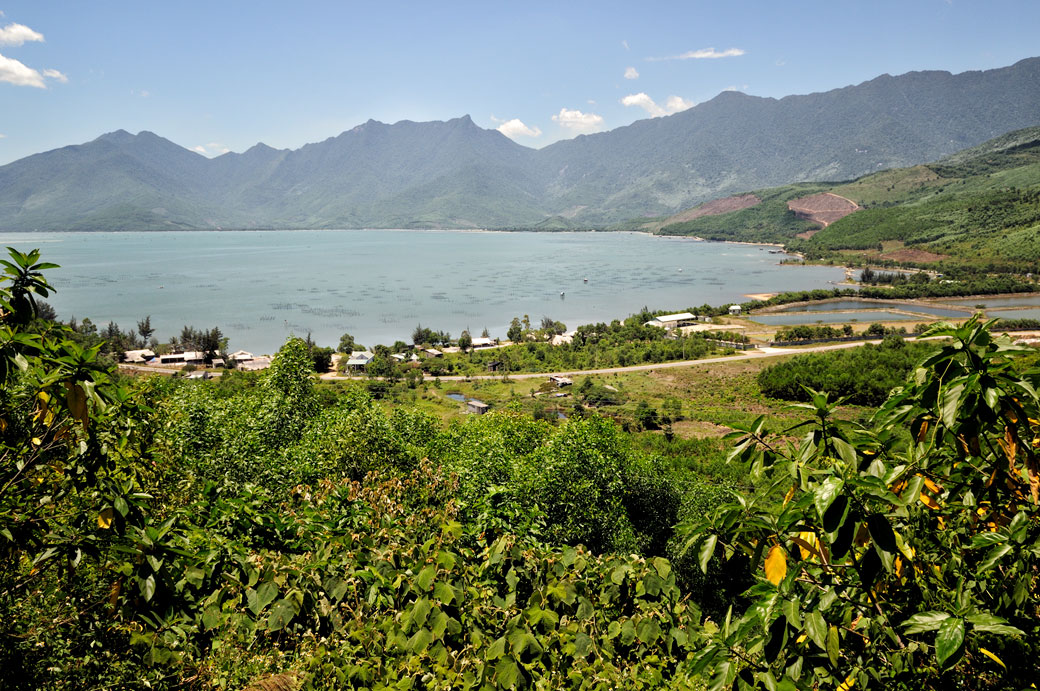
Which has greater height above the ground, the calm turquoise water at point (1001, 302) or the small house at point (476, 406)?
the calm turquoise water at point (1001, 302)

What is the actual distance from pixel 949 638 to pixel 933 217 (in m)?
146

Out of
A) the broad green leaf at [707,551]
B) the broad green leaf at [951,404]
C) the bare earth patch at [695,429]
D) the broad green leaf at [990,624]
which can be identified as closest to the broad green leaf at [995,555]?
the broad green leaf at [990,624]

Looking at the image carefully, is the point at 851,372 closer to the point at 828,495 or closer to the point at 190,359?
the point at 828,495

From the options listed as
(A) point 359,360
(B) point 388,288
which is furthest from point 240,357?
(B) point 388,288

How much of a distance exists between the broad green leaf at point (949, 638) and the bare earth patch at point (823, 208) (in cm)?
17277

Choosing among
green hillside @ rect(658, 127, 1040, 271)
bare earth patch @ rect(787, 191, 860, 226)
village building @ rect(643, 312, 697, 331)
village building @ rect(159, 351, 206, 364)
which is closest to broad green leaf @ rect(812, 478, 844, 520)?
village building @ rect(159, 351, 206, 364)

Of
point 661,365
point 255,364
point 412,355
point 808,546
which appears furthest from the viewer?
point 412,355

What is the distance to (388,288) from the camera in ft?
289

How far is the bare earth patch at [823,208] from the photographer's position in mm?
156000

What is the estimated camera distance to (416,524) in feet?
19.9

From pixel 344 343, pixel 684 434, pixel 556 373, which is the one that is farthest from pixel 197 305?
pixel 684 434

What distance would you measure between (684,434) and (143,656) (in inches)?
1144

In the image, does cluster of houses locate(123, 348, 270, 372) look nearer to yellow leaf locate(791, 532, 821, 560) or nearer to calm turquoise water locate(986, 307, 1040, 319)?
yellow leaf locate(791, 532, 821, 560)

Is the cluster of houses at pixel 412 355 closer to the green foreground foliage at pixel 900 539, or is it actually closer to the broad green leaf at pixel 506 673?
the broad green leaf at pixel 506 673
